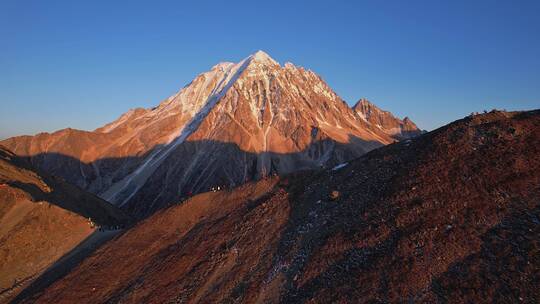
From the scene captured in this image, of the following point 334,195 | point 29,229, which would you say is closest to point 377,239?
point 334,195

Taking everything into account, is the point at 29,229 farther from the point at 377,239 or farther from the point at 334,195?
the point at 377,239

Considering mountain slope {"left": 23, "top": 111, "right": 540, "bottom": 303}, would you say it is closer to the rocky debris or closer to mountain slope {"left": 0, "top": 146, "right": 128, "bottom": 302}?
the rocky debris

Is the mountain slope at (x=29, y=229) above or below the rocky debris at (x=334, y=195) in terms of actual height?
below

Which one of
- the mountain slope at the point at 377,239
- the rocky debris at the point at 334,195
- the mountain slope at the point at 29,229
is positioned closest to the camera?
the mountain slope at the point at 377,239

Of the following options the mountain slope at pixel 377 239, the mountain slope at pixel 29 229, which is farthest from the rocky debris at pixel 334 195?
the mountain slope at pixel 29 229

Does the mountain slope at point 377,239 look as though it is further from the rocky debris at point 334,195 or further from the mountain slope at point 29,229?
the mountain slope at point 29,229

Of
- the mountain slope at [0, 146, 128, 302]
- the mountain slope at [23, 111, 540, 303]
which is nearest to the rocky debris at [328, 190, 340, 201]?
the mountain slope at [23, 111, 540, 303]
